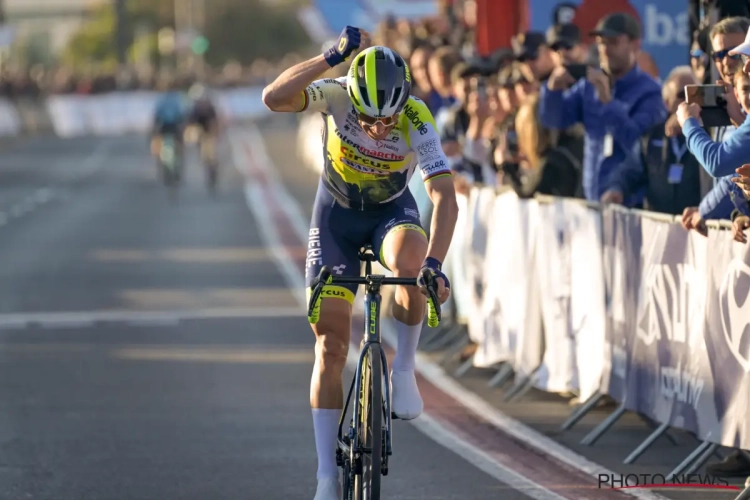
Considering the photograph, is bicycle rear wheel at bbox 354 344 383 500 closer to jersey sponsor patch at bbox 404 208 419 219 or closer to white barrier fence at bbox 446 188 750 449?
jersey sponsor patch at bbox 404 208 419 219

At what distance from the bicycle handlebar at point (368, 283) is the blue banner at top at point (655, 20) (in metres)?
7.99

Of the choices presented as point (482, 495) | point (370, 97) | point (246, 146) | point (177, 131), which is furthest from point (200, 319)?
point (246, 146)

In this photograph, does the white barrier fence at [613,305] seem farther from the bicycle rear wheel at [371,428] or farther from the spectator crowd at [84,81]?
the spectator crowd at [84,81]

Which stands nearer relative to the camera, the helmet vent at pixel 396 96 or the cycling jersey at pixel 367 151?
the helmet vent at pixel 396 96

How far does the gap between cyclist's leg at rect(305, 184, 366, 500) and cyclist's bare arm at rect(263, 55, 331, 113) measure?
60 cm

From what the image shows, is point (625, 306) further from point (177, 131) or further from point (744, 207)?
point (177, 131)

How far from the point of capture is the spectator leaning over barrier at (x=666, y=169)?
10.7 meters

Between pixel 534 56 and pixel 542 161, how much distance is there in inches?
67.3

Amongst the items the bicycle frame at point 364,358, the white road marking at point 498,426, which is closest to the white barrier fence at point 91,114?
the white road marking at point 498,426

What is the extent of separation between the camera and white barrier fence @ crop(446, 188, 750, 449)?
864cm

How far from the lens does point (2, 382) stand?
13.0m

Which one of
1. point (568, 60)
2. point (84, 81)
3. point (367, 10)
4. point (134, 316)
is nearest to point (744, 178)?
point (568, 60)

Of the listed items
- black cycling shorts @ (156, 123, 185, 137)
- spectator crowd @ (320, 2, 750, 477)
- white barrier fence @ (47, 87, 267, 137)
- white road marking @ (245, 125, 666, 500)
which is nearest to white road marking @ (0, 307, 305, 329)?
white road marking @ (245, 125, 666, 500)

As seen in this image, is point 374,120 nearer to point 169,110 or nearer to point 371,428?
point 371,428
